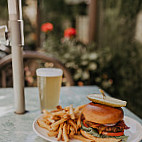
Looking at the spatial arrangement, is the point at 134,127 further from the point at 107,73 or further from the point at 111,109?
the point at 107,73

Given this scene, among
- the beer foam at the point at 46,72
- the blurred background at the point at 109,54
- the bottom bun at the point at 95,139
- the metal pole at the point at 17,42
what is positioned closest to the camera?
the bottom bun at the point at 95,139

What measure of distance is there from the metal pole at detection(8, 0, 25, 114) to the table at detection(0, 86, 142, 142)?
0.30 feet

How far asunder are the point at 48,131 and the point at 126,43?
105 inches

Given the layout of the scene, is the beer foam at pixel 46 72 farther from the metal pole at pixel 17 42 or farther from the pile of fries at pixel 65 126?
the pile of fries at pixel 65 126

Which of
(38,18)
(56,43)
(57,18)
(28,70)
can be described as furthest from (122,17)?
(57,18)

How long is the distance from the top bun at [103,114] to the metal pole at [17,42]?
37cm

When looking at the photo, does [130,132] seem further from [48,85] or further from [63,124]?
[48,85]

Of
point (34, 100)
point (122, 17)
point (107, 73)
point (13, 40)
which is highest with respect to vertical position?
point (122, 17)

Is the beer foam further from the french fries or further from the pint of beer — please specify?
the french fries

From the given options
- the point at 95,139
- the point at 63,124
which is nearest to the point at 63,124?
the point at 63,124

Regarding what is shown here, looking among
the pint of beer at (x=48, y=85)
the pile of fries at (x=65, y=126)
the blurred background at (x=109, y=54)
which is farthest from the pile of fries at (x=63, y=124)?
the blurred background at (x=109, y=54)

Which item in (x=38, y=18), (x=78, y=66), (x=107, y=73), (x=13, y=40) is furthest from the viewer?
(x=38, y=18)

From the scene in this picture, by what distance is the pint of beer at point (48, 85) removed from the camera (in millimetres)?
966

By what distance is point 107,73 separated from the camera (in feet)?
11.0
